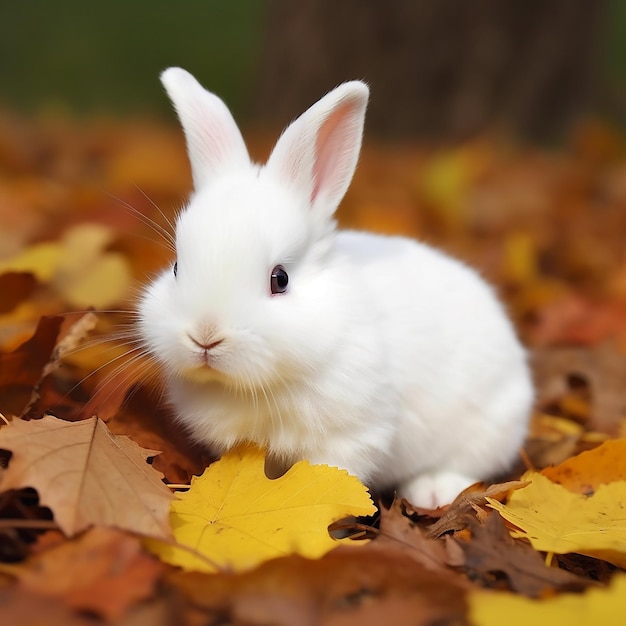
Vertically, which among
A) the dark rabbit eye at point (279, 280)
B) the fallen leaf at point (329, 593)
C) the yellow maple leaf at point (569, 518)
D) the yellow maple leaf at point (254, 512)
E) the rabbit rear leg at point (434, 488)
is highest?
the dark rabbit eye at point (279, 280)

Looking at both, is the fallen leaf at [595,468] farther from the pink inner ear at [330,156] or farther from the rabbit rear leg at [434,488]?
the pink inner ear at [330,156]

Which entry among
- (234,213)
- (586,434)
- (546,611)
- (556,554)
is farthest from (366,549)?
(586,434)

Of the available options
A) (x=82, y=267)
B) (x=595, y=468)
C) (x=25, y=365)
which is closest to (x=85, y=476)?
(x=25, y=365)

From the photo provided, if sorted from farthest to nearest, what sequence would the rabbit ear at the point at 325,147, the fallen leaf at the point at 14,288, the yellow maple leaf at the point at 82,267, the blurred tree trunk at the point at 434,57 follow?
the blurred tree trunk at the point at 434,57, the yellow maple leaf at the point at 82,267, the fallen leaf at the point at 14,288, the rabbit ear at the point at 325,147

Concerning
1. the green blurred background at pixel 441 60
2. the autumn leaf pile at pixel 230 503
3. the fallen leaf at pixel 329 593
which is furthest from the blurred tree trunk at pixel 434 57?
the fallen leaf at pixel 329 593

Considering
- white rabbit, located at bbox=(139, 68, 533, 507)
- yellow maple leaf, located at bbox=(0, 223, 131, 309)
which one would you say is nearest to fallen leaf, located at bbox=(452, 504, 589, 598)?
white rabbit, located at bbox=(139, 68, 533, 507)

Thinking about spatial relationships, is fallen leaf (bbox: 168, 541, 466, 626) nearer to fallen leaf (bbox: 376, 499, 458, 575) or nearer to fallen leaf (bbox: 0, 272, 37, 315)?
fallen leaf (bbox: 376, 499, 458, 575)

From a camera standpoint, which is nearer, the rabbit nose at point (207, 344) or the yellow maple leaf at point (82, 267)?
the rabbit nose at point (207, 344)

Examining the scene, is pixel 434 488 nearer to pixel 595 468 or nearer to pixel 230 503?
pixel 595 468

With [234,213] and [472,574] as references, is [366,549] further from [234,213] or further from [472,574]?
[234,213]
